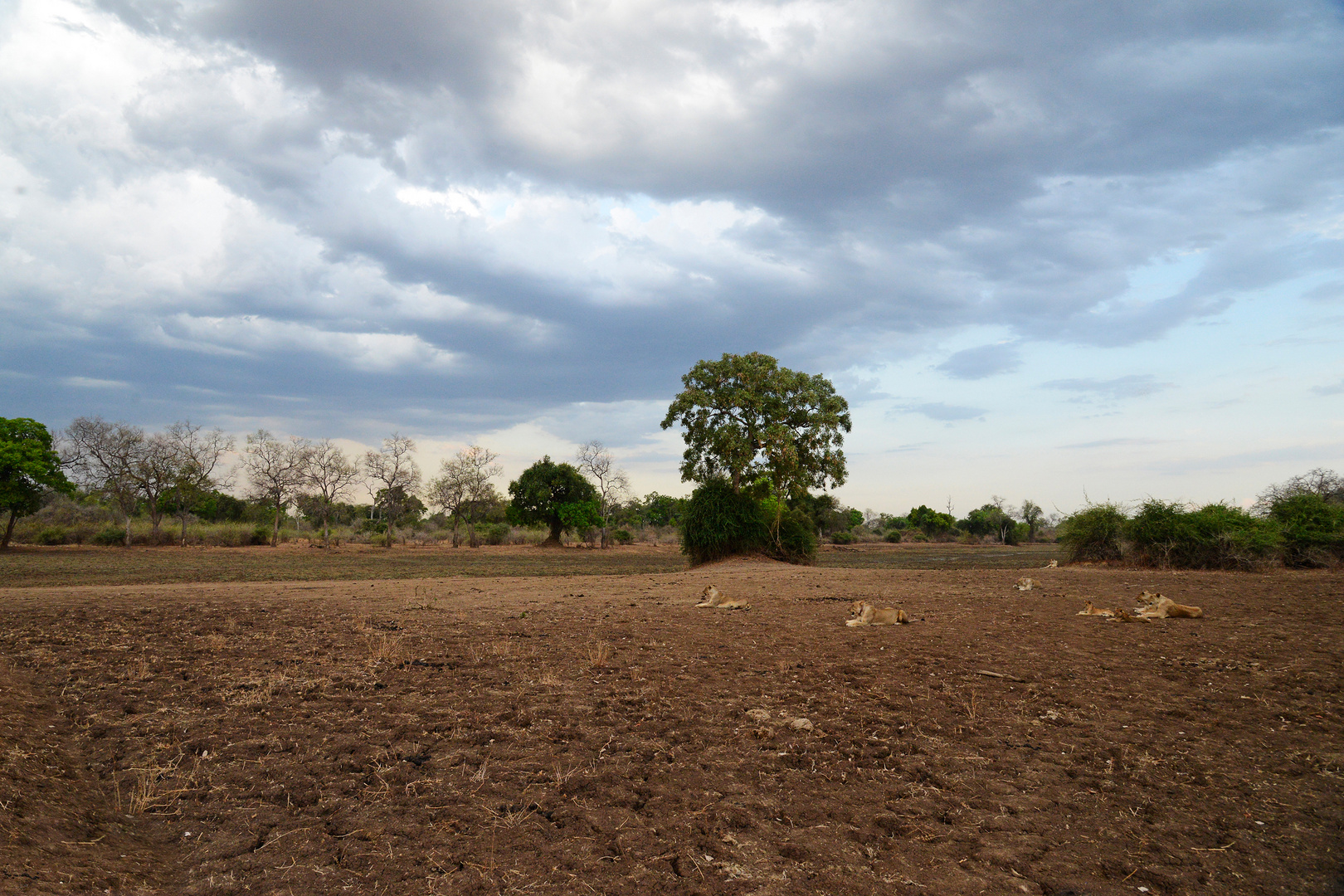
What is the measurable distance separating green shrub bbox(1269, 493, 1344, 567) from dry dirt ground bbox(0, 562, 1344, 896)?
11.2 meters

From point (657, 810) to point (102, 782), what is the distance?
3.95 meters

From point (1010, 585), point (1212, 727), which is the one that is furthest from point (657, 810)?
point (1010, 585)

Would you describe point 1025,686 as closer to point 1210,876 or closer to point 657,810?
point 1210,876

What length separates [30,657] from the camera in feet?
24.8

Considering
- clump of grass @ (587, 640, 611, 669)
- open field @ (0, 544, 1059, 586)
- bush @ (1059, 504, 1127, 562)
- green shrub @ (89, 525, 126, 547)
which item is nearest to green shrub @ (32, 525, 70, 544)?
green shrub @ (89, 525, 126, 547)

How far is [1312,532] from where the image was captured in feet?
59.2

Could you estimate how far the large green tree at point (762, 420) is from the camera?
26984 mm

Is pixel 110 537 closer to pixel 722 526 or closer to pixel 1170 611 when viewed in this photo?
pixel 722 526

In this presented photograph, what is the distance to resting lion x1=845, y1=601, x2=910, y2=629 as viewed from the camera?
10289 millimetres

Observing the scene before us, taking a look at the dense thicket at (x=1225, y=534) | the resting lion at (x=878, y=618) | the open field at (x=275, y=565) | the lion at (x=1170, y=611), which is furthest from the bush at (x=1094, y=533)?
the resting lion at (x=878, y=618)

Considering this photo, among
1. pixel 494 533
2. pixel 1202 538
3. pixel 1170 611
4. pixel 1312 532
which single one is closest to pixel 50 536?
pixel 494 533

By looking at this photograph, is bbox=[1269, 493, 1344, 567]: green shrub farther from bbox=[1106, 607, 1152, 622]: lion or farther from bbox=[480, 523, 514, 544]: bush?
bbox=[480, 523, 514, 544]: bush

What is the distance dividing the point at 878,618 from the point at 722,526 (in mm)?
16899

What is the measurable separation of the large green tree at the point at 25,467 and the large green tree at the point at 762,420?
38163 mm
